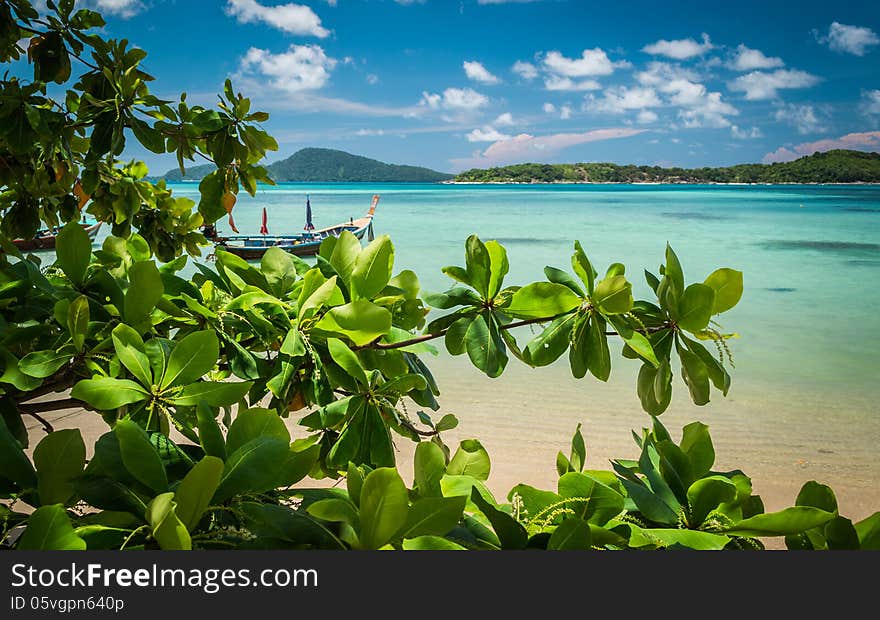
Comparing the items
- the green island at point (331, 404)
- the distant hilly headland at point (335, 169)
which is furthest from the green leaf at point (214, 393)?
the distant hilly headland at point (335, 169)

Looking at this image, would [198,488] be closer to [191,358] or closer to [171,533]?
[171,533]

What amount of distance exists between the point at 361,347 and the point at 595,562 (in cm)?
48

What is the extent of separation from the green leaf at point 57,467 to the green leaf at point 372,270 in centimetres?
35

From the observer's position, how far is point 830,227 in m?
26.8

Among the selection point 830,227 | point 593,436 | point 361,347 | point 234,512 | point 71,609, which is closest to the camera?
point 71,609

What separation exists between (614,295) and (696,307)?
3.8 inches

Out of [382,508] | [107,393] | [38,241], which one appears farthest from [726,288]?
[38,241]

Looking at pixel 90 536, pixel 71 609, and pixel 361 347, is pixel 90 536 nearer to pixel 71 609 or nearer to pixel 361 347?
pixel 71 609

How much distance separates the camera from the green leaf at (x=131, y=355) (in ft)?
2.02

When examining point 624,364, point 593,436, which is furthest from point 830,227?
point 593,436

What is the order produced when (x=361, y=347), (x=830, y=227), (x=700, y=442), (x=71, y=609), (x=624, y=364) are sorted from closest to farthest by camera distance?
1. (x=71, y=609)
2. (x=700, y=442)
3. (x=361, y=347)
4. (x=624, y=364)
5. (x=830, y=227)

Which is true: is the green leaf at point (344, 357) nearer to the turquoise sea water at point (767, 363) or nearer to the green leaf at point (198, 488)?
the green leaf at point (198, 488)

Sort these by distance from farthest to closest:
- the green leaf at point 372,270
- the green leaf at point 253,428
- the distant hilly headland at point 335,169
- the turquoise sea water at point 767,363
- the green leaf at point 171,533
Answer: the distant hilly headland at point 335,169, the turquoise sea water at point 767,363, the green leaf at point 372,270, the green leaf at point 253,428, the green leaf at point 171,533

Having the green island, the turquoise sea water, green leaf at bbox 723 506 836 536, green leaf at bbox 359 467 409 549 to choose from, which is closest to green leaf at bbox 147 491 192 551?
the green island
